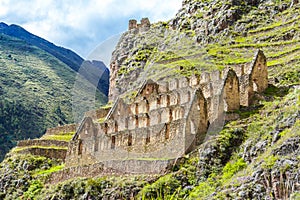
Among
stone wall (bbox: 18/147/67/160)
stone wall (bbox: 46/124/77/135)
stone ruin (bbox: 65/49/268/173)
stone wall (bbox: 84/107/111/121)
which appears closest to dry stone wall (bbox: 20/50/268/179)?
stone ruin (bbox: 65/49/268/173)

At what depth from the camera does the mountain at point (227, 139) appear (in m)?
29.6

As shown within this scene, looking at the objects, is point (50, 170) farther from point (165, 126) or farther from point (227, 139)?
point (227, 139)

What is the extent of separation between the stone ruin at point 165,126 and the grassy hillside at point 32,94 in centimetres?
3898

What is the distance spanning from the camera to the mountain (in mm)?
29641

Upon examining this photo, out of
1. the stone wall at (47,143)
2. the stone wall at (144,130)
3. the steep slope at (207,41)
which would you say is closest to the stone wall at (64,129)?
the stone wall at (47,143)

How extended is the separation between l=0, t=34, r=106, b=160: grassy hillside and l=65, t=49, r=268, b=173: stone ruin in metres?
39.0

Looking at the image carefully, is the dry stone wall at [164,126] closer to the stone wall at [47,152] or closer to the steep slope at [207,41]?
the stone wall at [47,152]

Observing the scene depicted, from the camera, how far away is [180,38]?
3652 inches

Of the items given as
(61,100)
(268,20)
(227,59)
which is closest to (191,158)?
(227,59)

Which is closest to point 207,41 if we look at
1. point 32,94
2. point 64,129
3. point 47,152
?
point 64,129

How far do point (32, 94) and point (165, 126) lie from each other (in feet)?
267

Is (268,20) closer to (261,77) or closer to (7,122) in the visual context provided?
(261,77)

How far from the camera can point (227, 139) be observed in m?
35.5

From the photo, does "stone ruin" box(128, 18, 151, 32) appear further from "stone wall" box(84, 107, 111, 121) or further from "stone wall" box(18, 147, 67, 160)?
"stone wall" box(18, 147, 67, 160)
